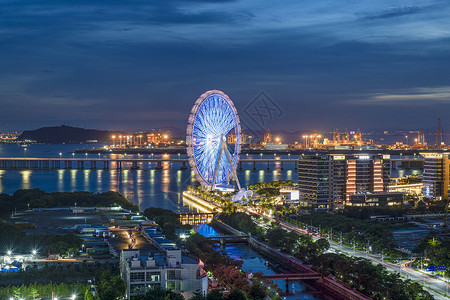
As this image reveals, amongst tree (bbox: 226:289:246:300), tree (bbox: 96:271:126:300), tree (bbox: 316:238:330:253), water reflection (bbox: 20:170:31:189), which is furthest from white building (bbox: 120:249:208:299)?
water reflection (bbox: 20:170:31:189)

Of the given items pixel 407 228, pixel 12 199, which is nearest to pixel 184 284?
pixel 407 228

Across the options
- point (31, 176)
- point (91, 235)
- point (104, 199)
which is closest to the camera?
point (91, 235)

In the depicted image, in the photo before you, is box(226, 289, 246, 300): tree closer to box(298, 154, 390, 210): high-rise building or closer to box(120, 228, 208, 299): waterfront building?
box(120, 228, 208, 299): waterfront building

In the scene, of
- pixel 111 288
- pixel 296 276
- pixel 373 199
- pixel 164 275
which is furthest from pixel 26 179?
pixel 111 288

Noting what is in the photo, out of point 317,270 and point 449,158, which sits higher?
point 449,158

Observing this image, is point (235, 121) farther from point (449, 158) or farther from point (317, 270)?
point (317, 270)

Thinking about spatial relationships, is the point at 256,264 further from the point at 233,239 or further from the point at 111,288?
the point at 111,288
